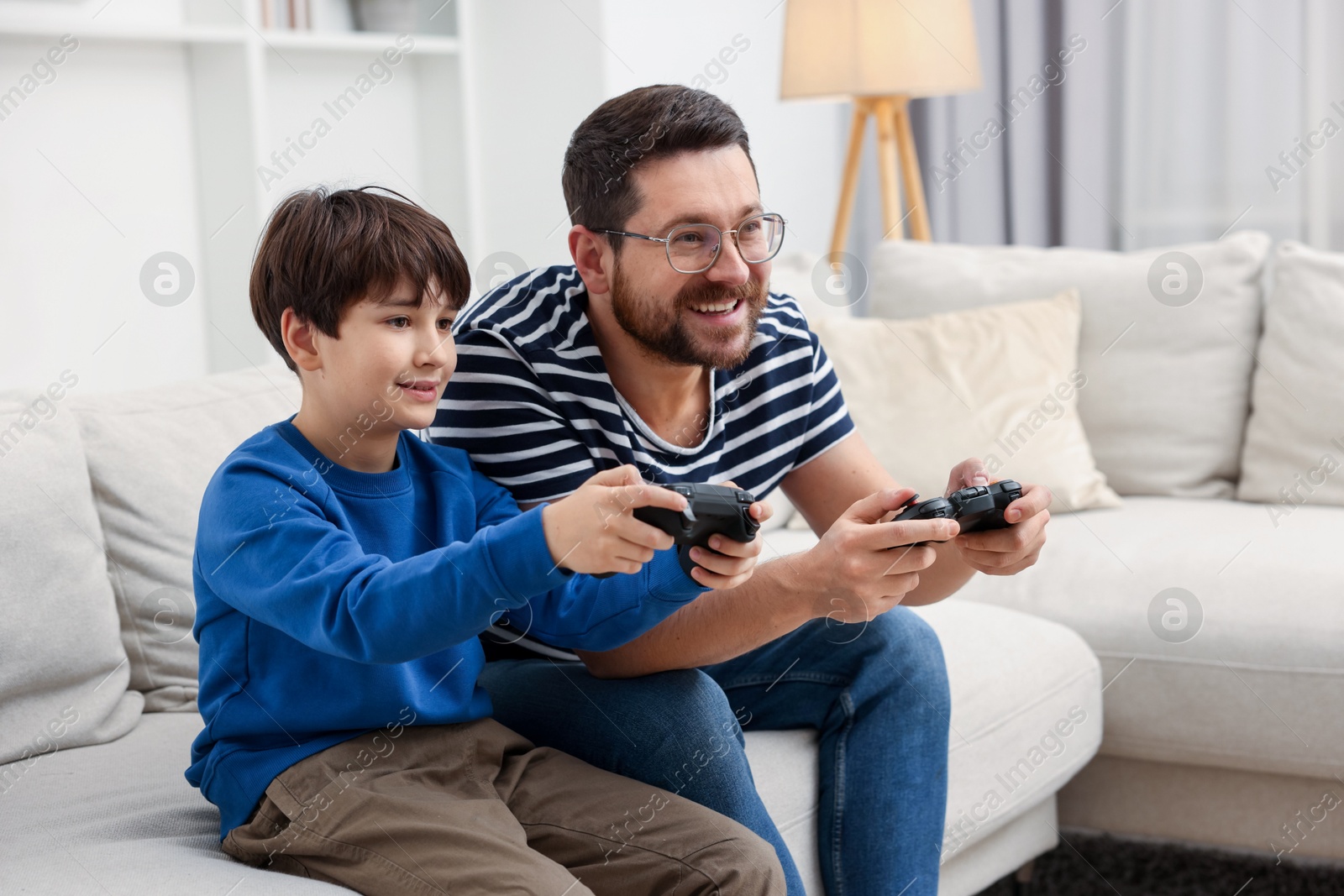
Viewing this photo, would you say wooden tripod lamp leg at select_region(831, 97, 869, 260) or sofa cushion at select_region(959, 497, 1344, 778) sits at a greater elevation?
wooden tripod lamp leg at select_region(831, 97, 869, 260)

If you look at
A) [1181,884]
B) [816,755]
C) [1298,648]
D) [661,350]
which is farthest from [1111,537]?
[661,350]

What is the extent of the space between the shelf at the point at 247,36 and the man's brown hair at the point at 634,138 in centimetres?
149

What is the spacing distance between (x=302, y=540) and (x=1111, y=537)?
139 centimetres

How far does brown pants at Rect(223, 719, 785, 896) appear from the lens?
990 mm

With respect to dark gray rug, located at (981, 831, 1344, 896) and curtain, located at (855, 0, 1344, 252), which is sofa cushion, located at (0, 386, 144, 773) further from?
curtain, located at (855, 0, 1344, 252)

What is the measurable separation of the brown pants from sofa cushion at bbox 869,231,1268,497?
4.71ft

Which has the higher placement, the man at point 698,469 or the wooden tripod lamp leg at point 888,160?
the wooden tripod lamp leg at point 888,160

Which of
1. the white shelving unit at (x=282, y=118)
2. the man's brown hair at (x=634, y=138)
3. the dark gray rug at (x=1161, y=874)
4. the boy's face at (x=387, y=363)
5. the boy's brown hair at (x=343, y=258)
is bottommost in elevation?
the dark gray rug at (x=1161, y=874)

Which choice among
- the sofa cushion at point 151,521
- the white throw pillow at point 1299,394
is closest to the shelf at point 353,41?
the sofa cushion at point 151,521

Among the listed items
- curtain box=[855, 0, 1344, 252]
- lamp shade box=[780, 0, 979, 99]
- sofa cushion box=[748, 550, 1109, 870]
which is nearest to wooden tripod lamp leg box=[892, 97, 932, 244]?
lamp shade box=[780, 0, 979, 99]

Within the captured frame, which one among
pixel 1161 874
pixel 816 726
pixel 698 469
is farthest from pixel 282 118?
pixel 1161 874

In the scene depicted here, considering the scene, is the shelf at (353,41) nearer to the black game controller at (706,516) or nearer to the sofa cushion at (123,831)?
the sofa cushion at (123,831)

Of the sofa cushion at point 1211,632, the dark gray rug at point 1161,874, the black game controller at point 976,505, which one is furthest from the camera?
the dark gray rug at point 1161,874

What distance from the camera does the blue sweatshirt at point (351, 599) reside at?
0.94 meters
